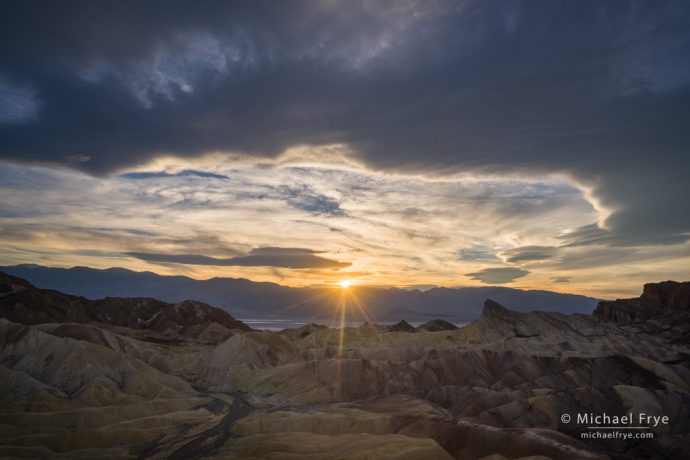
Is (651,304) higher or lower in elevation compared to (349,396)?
higher

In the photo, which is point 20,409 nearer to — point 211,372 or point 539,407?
point 211,372

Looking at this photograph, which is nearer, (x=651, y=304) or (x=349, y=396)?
(x=349, y=396)

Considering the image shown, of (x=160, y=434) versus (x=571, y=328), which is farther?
(x=571, y=328)

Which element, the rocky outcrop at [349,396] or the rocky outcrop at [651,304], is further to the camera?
the rocky outcrop at [651,304]

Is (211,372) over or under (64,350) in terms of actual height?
under

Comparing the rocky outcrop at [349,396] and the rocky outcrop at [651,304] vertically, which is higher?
the rocky outcrop at [651,304]

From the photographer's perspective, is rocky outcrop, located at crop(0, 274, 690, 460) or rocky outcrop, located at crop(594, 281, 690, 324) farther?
rocky outcrop, located at crop(594, 281, 690, 324)

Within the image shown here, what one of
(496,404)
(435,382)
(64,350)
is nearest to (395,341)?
(435,382)

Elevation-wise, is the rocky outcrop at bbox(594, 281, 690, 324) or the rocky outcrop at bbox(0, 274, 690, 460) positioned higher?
the rocky outcrop at bbox(594, 281, 690, 324)

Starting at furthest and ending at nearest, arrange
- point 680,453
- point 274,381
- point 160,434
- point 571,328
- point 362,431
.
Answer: point 571,328 < point 274,381 < point 160,434 < point 362,431 < point 680,453

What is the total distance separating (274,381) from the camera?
10731 cm

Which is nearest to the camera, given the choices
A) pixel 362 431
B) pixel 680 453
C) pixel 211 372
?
pixel 680 453

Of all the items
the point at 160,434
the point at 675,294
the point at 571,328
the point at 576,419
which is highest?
the point at 675,294

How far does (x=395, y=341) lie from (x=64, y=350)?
9656 centimetres
